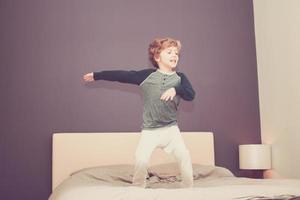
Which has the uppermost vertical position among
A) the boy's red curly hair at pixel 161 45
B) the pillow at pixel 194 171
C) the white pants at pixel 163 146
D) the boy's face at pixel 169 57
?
the boy's red curly hair at pixel 161 45

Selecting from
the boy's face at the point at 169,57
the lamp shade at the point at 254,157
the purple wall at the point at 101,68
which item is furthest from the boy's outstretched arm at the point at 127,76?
the lamp shade at the point at 254,157

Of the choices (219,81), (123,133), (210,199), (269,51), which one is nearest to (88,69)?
(123,133)

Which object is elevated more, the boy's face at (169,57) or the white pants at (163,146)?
the boy's face at (169,57)

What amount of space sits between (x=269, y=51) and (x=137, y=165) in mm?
2319

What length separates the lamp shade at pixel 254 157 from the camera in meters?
3.63

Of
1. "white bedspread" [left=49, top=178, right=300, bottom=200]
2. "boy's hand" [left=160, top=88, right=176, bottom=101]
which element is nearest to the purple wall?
"boy's hand" [left=160, top=88, right=176, bottom=101]

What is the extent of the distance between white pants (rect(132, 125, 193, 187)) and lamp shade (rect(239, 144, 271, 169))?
1449 mm

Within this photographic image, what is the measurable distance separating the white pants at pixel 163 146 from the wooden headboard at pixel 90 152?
1.07 metres

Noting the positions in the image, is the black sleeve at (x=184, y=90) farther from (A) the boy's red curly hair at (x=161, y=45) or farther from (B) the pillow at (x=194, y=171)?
(B) the pillow at (x=194, y=171)

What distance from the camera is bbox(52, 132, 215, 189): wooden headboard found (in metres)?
3.31

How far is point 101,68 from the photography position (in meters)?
3.68

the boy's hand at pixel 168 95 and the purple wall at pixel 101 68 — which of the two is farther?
the purple wall at pixel 101 68

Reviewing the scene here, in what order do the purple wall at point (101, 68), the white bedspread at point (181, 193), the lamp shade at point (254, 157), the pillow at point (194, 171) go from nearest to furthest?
1. the white bedspread at point (181, 193)
2. the pillow at point (194, 171)
3. the purple wall at point (101, 68)
4. the lamp shade at point (254, 157)

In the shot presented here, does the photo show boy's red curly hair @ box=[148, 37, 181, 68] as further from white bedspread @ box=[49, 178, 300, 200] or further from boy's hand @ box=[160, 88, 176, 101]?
white bedspread @ box=[49, 178, 300, 200]
